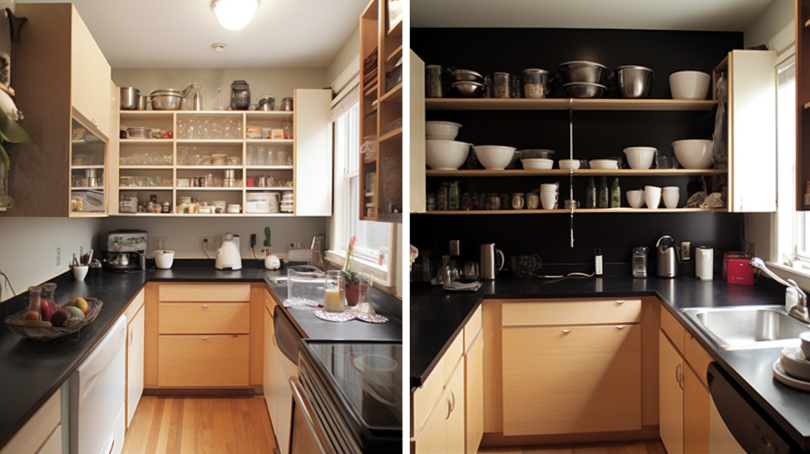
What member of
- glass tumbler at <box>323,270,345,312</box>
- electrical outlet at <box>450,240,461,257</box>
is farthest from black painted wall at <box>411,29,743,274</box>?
glass tumbler at <box>323,270,345,312</box>

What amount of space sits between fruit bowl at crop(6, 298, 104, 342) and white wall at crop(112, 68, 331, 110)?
0.21 m

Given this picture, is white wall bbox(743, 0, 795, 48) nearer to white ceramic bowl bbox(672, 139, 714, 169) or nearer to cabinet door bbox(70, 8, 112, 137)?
white ceramic bowl bbox(672, 139, 714, 169)

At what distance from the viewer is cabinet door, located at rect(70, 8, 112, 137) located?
380 mm

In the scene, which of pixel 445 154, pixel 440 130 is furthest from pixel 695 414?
pixel 440 130

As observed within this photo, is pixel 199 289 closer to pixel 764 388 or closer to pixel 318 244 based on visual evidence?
pixel 318 244

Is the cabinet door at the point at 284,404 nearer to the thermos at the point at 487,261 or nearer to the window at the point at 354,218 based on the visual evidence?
the window at the point at 354,218

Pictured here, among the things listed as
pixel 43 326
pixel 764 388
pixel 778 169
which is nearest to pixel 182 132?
pixel 43 326

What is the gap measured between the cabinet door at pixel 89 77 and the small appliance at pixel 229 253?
18 centimetres

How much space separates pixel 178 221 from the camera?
651 mm

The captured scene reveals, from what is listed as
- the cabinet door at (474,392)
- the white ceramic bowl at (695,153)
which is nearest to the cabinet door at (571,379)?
the cabinet door at (474,392)

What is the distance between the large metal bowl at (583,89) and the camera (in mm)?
2314

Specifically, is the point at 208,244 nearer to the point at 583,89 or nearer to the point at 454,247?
the point at 454,247

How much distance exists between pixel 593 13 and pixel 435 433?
2249mm

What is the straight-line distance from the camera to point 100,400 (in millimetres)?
385
